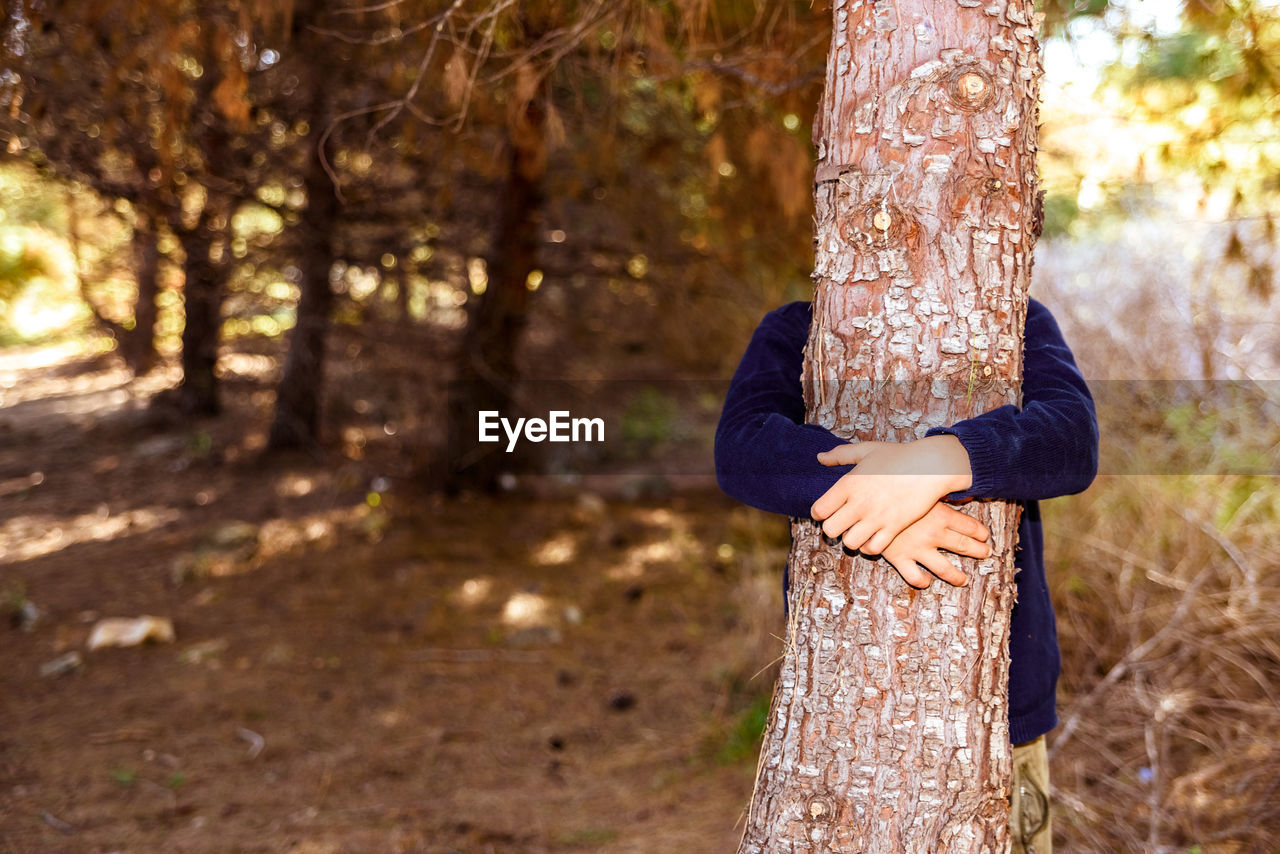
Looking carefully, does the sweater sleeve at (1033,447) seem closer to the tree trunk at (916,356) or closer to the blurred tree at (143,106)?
the tree trunk at (916,356)

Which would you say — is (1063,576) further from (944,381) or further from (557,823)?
(944,381)

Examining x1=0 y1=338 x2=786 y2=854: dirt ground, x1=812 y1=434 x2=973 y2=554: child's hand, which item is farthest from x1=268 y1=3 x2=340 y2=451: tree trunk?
x1=812 y1=434 x2=973 y2=554: child's hand

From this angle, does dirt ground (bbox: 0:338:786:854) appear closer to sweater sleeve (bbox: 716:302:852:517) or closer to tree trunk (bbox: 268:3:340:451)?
tree trunk (bbox: 268:3:340:451)

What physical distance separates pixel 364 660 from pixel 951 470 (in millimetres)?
3856

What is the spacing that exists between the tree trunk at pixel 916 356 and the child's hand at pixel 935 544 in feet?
0.21

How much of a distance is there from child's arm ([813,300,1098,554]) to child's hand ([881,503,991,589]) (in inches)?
1.9

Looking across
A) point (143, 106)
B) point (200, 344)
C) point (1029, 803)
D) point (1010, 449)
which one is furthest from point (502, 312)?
point (1010, 449)

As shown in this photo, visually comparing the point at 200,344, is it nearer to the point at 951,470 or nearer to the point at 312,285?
the point at 312,285

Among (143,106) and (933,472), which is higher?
(143,106)

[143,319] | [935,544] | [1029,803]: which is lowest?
[1029,803]

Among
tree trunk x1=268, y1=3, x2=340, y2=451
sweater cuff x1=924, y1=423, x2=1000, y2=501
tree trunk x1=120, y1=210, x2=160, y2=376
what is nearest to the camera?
sweater cuff x1=924, y1=423, x2=1000, y2=501

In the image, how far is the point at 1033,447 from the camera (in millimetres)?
1407

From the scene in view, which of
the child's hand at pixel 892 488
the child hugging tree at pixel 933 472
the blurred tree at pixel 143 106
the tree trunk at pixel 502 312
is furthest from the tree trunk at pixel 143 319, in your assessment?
the child's hand at pixel 892 488

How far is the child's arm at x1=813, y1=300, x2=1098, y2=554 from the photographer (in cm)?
138
